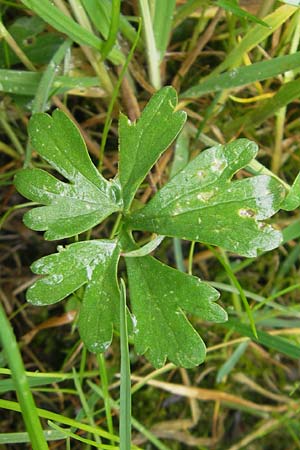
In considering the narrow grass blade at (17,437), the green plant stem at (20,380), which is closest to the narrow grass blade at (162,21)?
the green plant stem at (20,380)

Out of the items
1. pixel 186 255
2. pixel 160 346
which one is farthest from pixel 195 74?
pixel 160 346

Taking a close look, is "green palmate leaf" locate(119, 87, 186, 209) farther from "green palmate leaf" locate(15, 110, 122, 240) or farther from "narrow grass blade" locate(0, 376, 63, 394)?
"narrow grass blade" locate(0, 376, 63, 394)

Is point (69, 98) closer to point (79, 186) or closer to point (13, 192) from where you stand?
point (13, 192)

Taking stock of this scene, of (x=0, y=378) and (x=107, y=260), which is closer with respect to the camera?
(x=107, y=260)

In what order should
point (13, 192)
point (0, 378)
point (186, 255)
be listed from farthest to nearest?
point (186, 255) < point (13, 192) < point (0, 378)

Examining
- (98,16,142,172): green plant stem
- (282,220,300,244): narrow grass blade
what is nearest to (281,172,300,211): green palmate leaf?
(282,220,300,244): narrow grass blade

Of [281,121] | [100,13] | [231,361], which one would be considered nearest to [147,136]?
[100,13]

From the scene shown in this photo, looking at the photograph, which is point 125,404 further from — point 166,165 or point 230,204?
point 166,165
